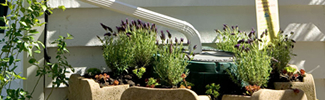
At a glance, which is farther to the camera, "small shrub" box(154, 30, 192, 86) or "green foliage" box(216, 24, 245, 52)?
"green foliage" box(216, 24, 245, 52)

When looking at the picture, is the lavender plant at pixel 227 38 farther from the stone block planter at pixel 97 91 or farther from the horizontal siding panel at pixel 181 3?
the stone block planter at pixel 97 91

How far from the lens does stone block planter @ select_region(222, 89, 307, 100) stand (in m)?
2.35

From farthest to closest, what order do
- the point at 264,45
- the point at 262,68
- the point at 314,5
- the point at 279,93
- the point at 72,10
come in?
the point at 314,5 → the point at 72,10 → the point at 264,45 → the point at 262,68 → the point at 279,93

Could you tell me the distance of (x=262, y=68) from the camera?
2.65 metres

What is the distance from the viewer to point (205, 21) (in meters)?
3.63

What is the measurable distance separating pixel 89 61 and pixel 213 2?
1.35 m

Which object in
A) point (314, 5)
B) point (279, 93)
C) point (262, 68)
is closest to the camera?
point (279, 93)

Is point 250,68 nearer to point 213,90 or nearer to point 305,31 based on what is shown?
point 213,90

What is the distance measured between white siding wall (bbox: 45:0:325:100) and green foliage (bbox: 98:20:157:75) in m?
0.44

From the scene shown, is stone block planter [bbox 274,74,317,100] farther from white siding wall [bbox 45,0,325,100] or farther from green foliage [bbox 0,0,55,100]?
green foliage [bbox 0,0,55,100]

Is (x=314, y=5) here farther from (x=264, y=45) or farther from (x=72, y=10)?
(x=72, y=10)

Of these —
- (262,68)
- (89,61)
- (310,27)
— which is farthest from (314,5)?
(89,61)

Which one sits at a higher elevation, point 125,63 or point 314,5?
point 314,5

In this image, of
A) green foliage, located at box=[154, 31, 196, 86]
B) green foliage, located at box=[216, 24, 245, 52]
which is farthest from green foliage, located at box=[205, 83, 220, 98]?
green foliage, located at box=[216, 24, 245, 52]
